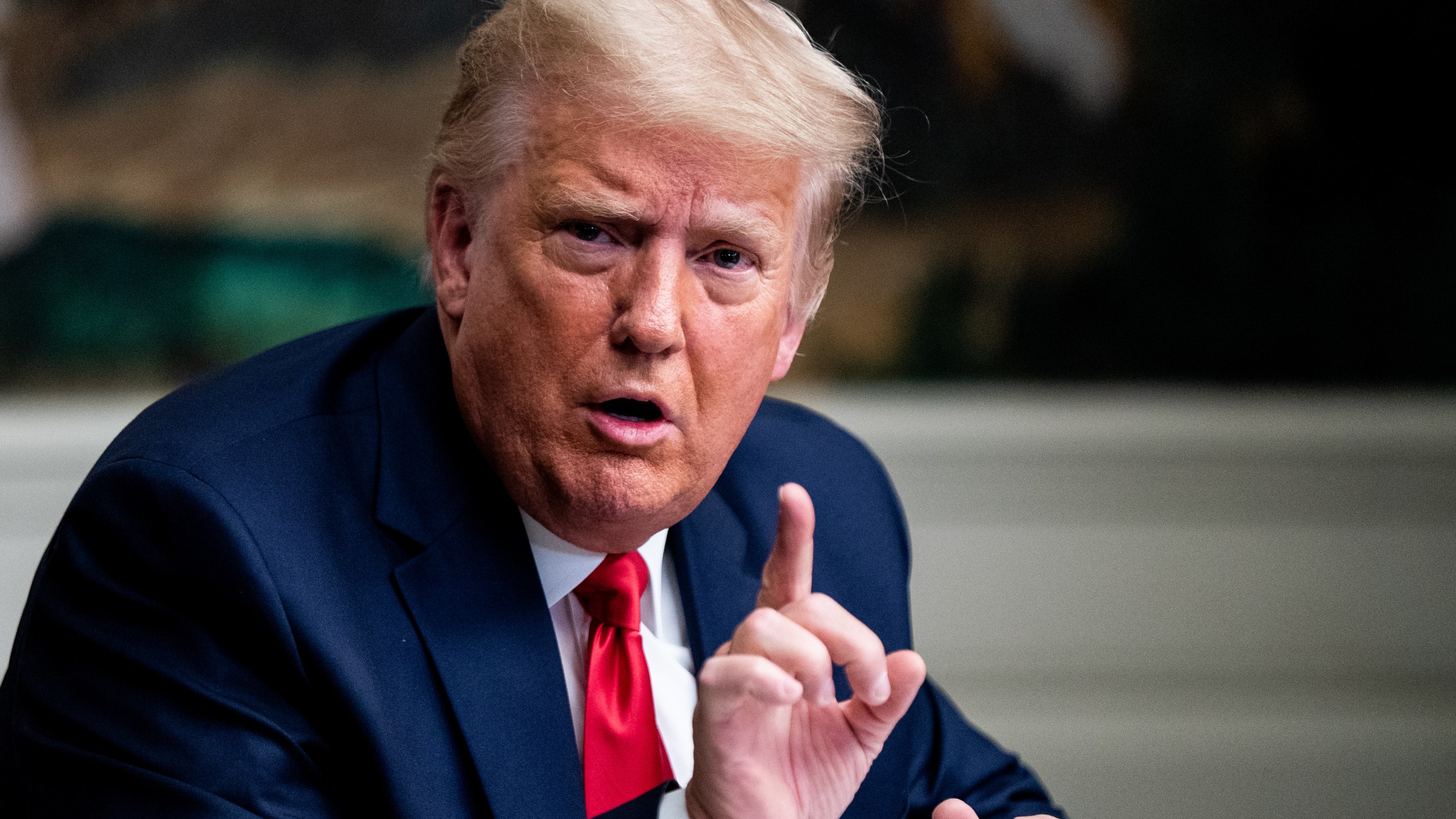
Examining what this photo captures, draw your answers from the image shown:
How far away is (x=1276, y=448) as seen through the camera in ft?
12.1

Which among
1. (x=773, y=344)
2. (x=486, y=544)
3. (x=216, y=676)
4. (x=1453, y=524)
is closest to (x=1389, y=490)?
(x=1453, y=524)

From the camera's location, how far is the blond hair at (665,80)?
129 cm

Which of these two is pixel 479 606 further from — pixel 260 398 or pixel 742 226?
pixel 742 226

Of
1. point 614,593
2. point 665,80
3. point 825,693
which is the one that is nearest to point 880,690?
point 825,693

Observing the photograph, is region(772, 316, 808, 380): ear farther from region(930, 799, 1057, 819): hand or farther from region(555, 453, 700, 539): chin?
region(930, 799, 1057, 819): hand

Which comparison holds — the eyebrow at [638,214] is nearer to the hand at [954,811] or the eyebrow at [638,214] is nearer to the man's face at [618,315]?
the man's face at [618,315]

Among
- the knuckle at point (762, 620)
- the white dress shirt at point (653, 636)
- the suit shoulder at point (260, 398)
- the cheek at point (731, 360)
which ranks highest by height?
the cheek at point (731, 360)

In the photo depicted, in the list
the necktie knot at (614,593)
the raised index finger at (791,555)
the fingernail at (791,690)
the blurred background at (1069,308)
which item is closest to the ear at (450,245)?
the necktie knot at (614,593)

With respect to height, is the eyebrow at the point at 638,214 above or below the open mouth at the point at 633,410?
above

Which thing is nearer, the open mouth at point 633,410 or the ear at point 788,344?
the open mouth at point 633,410

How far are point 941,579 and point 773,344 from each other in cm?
242

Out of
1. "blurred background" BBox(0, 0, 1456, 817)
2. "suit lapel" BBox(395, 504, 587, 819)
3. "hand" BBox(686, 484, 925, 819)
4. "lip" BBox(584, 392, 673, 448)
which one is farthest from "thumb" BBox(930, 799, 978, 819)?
"blurred background" BBox(0, 0, 1456, 817)

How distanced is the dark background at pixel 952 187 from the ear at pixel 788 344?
6.27ft

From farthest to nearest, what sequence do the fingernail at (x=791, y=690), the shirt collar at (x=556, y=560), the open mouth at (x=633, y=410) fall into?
the shirt collar at (x=556, y=560) < the open mouth at (x=633, y=410) < the fingernail at (x=791, y=690)
